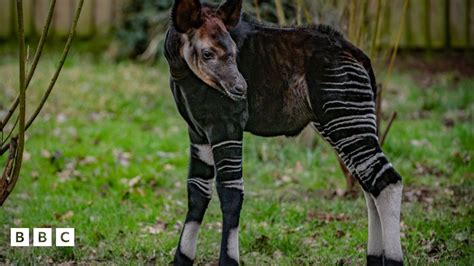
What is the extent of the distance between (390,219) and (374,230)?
22 cm

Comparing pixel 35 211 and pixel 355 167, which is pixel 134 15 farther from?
pixel 355 167

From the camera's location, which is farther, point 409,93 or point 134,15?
point 134,15

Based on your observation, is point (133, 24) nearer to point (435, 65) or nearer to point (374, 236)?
point (435, 65)

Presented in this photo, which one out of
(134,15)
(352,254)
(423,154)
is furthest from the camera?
(134,15)

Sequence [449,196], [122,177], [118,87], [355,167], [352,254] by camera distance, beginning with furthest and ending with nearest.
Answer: [118,87], [122,177], [449,196], [352,254], [355,167]

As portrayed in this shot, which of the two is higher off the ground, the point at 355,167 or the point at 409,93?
the point at 355,167

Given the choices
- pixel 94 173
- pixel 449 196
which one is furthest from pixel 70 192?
pixel 449 196

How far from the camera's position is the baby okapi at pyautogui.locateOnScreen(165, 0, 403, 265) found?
3.48 metres

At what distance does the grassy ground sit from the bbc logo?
0.08 m

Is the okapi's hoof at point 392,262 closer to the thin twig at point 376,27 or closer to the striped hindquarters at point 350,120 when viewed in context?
the striped hindquarters at point 350,120

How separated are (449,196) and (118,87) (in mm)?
4625

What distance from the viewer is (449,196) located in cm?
587

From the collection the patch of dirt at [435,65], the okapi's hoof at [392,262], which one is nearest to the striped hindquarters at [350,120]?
the okapi's hoof at [392,262]

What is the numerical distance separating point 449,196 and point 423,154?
1.18 m
